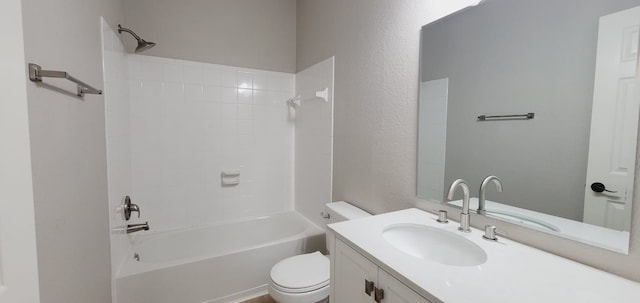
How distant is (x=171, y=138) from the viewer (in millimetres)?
2172

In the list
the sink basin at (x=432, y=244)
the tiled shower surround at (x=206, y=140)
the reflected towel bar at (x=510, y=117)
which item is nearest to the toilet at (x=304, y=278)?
the sink basin at (x=432, y=244)

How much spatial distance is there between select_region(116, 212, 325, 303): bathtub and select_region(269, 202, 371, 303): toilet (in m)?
0.40

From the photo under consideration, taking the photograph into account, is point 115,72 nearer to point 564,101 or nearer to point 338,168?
point 338,168

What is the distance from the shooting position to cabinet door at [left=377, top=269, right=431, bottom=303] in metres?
0.69

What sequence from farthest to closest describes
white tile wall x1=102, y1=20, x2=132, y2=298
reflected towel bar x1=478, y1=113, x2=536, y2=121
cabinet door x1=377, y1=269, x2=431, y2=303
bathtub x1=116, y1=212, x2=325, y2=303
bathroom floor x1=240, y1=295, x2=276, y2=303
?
bathroom floor x1=240, y1=295, x2=276, y2=303
bathtub x1=116, y1=212, x2=325, y2=303
white tile wall x1=102, y1=20, x2=132, y2=298
reflected towel bar x1=478, y1=113, x2=536, y2=121
cabinet door x1=377, y1=269, x2=431, y2=303

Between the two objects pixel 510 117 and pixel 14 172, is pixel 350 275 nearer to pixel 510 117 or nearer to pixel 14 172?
pixel 510 117

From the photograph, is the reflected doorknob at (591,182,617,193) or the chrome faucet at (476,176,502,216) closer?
the reflected doorknob at (591,182,617,193)

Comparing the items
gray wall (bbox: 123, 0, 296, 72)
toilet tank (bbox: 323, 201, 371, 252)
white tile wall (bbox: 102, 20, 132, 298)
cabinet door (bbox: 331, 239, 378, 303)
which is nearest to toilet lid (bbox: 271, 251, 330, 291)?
toilet tank (bbox: 323, 201, 371, 252)

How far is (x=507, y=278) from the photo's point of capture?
0.70m

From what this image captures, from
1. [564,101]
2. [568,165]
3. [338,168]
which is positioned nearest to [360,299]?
[568,165]

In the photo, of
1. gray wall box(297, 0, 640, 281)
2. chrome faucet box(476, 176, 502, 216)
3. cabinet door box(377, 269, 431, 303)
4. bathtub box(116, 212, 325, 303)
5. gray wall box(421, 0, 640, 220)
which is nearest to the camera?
cabinet door box(377, 269, 431, 303)

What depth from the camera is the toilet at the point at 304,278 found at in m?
1.36

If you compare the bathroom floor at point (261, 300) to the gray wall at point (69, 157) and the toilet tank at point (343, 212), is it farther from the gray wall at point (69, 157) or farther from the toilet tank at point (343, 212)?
the gray wall at point (69, 157)

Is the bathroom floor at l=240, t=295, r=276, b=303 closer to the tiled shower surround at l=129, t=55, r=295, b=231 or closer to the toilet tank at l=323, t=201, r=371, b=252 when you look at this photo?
the toilet tank at l=323, t=201, r=371, b=252
